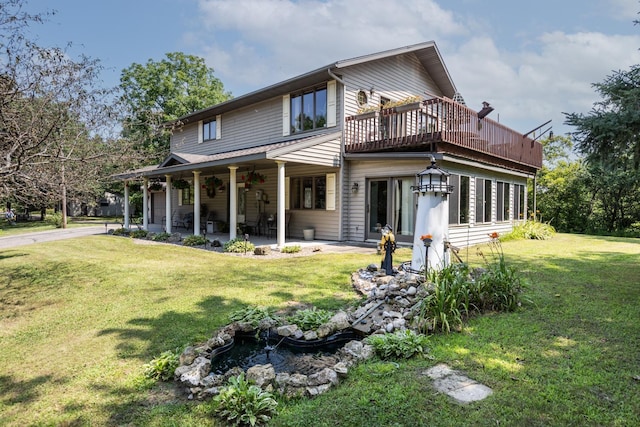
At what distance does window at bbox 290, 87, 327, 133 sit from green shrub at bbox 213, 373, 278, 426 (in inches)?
407

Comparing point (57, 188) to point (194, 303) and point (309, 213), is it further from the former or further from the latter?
point (309, 213)

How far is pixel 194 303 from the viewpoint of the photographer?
528 centimetres

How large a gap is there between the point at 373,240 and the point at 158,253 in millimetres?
6322

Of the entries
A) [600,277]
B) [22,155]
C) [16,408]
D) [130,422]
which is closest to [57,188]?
[22,155]

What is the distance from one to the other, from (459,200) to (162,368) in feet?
32.0

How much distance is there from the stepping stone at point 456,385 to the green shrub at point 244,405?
1300 millimetres

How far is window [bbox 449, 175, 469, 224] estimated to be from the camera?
10.6m

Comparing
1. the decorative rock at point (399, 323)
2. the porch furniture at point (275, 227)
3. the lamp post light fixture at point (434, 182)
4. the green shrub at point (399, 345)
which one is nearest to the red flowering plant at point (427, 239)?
the lamp post light fixture at point (434, 182)

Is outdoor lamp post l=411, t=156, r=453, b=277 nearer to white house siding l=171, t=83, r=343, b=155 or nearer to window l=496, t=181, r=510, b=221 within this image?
white house siding l=171, t=83, r=343, b=155

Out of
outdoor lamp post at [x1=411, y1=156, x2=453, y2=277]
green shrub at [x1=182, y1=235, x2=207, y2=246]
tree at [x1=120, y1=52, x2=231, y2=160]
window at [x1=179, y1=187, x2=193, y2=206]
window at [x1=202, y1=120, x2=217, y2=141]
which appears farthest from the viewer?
tree at [x1=120, y1=52, x2=231, y2=160]

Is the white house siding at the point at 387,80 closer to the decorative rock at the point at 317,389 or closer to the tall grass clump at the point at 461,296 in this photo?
the tall grass clump at the point at 461,296

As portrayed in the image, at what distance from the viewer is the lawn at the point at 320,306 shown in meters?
2.53

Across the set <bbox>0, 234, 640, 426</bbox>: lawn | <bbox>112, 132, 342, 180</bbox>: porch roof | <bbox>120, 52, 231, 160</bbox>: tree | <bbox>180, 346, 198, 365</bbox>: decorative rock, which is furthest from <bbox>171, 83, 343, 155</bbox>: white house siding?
<bbox>120, 52, 231, 160</bbox>: tree

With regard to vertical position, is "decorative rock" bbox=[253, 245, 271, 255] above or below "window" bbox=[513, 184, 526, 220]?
below
